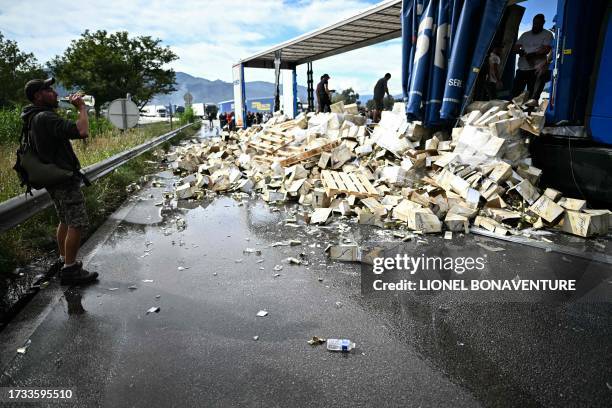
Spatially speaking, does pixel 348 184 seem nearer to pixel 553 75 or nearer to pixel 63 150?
pixel 553 75

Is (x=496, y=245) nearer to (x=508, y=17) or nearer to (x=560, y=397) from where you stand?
(x=560, y=397)

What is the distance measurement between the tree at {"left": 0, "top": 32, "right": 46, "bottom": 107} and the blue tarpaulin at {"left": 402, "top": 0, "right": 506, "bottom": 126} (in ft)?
143

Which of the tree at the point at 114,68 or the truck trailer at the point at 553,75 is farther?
the tree at the point at 114,68

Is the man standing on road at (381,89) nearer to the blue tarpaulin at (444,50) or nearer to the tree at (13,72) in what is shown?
the blue tarpaulin at (444,50)

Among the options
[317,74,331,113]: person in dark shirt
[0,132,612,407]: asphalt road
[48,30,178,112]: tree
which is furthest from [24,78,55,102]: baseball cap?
[48,30,178,112]: tree

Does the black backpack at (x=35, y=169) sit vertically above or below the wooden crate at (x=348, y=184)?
above

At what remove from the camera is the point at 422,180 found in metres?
7.26

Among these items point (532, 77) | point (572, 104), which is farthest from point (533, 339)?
point (532, 77)

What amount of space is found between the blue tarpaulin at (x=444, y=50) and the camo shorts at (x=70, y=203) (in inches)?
262

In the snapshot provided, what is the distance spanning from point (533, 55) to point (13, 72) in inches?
2017

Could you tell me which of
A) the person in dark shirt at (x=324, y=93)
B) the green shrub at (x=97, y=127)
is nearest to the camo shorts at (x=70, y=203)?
the person in dark shirt at (x=324, y=93)

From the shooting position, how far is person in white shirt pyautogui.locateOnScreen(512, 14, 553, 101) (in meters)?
8.02

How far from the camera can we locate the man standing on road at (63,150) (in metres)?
3.66

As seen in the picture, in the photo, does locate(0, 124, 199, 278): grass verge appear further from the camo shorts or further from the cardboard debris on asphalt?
the cardboard debris on asphalt
